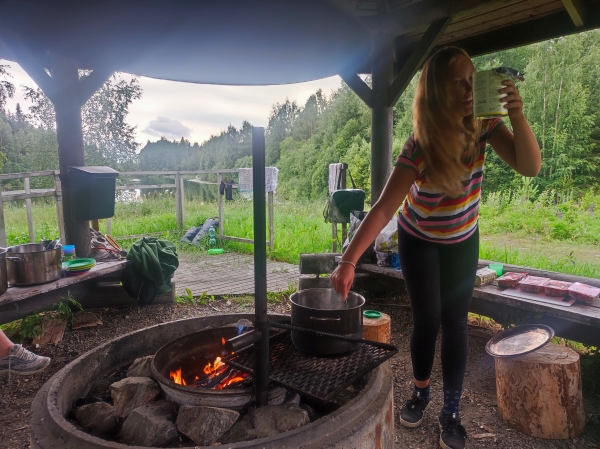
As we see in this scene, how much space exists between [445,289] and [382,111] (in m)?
2.68

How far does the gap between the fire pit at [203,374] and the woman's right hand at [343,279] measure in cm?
51

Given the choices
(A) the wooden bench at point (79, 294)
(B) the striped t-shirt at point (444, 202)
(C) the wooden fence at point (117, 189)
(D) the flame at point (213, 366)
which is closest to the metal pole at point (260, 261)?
(D) the flame at point (213, 366)

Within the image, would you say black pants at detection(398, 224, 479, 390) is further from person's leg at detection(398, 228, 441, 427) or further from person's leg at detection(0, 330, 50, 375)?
person's leg at detection(0, 330, 50, 375)

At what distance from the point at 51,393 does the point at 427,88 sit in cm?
195

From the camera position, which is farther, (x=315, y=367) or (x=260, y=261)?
(x=315, y=367)

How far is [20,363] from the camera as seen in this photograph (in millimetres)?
2547

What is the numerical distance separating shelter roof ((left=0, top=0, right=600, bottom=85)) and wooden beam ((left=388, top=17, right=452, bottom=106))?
2.50m

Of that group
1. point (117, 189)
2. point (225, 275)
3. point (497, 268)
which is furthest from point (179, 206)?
point (497, 268)

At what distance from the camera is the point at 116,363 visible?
1.99 m

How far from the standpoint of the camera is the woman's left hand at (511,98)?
1340 mm

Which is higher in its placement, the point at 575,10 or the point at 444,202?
the point at 575,10

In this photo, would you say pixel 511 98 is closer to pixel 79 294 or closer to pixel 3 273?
pixel 3 273

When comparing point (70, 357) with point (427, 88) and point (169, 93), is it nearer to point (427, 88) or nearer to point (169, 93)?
point (169, 93)

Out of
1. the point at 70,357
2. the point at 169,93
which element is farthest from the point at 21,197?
the point at 169,93
